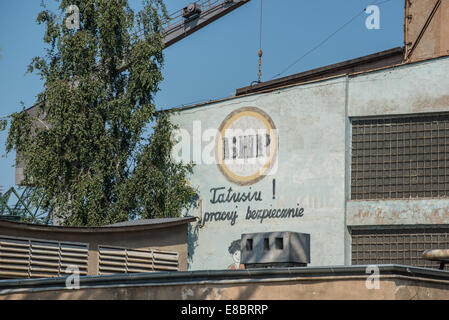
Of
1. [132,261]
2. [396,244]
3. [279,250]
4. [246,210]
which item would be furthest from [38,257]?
[396,244]

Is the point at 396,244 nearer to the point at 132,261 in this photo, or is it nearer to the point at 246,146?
the point at 246,146

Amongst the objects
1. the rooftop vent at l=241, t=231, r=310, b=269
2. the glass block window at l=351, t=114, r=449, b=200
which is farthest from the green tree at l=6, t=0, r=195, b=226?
the rooftop vent at l=241, t=231, r=310, b=269

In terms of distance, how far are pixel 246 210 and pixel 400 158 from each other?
29.0 feet

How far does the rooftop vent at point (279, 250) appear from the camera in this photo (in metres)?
20.5

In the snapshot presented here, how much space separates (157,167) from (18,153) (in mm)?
8374

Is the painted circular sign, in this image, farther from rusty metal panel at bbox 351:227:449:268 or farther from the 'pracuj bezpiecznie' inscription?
rusty metal panel at bbox 351:227:449:268

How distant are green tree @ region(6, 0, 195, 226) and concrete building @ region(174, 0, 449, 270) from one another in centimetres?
285

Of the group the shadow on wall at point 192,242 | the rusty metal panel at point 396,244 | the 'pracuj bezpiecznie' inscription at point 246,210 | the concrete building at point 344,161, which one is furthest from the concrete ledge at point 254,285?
the shadow on wall at point 192,242

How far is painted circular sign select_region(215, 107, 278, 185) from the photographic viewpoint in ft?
146

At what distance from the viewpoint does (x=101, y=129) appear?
48781mm

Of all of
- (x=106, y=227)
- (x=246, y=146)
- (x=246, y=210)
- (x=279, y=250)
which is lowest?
(x=279, y=250)

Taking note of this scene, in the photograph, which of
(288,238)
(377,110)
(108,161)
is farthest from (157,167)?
(288,238)

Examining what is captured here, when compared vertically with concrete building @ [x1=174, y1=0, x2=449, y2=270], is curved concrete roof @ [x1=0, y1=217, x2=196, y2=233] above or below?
below
